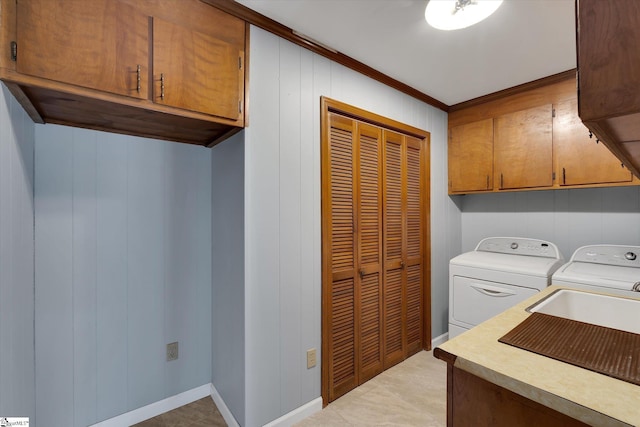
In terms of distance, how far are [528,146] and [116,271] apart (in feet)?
10.8

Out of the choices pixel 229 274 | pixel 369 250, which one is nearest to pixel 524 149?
pixel 369 250

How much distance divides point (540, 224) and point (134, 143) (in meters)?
3.38

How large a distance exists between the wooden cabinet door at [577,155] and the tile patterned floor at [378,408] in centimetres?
192

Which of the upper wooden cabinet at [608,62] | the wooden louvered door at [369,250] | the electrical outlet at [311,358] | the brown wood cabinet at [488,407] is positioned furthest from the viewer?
the wooden louvered door at [369,250]

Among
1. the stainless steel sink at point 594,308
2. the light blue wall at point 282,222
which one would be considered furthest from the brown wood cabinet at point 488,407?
the light blue wall at point 282,222

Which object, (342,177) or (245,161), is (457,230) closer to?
(342,177)

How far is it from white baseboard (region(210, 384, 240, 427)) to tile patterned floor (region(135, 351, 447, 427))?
0.03m

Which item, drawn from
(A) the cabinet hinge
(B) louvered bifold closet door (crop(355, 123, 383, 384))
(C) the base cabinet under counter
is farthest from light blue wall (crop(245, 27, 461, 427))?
(C) the base cabinet under counter

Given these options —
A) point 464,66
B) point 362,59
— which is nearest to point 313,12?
point 362,59

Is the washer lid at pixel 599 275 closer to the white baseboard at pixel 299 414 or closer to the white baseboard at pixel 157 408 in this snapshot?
the white baseboard at pixel 299 414

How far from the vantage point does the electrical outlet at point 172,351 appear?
77.6 inches

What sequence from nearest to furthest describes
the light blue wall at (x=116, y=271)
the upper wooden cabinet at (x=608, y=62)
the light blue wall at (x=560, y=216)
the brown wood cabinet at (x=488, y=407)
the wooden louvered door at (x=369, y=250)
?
the upper wooden cabinet at (x=608, y=62) < the brown wood cabinet at (x=488, y=407) < the light blue wall at (x=116, y=271) < the wooden louvered door at (x=369, y=250) < the light blue wall at (x=560, y=216)

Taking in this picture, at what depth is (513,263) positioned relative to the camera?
2.35m

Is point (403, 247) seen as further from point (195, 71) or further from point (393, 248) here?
point (195, 71)
